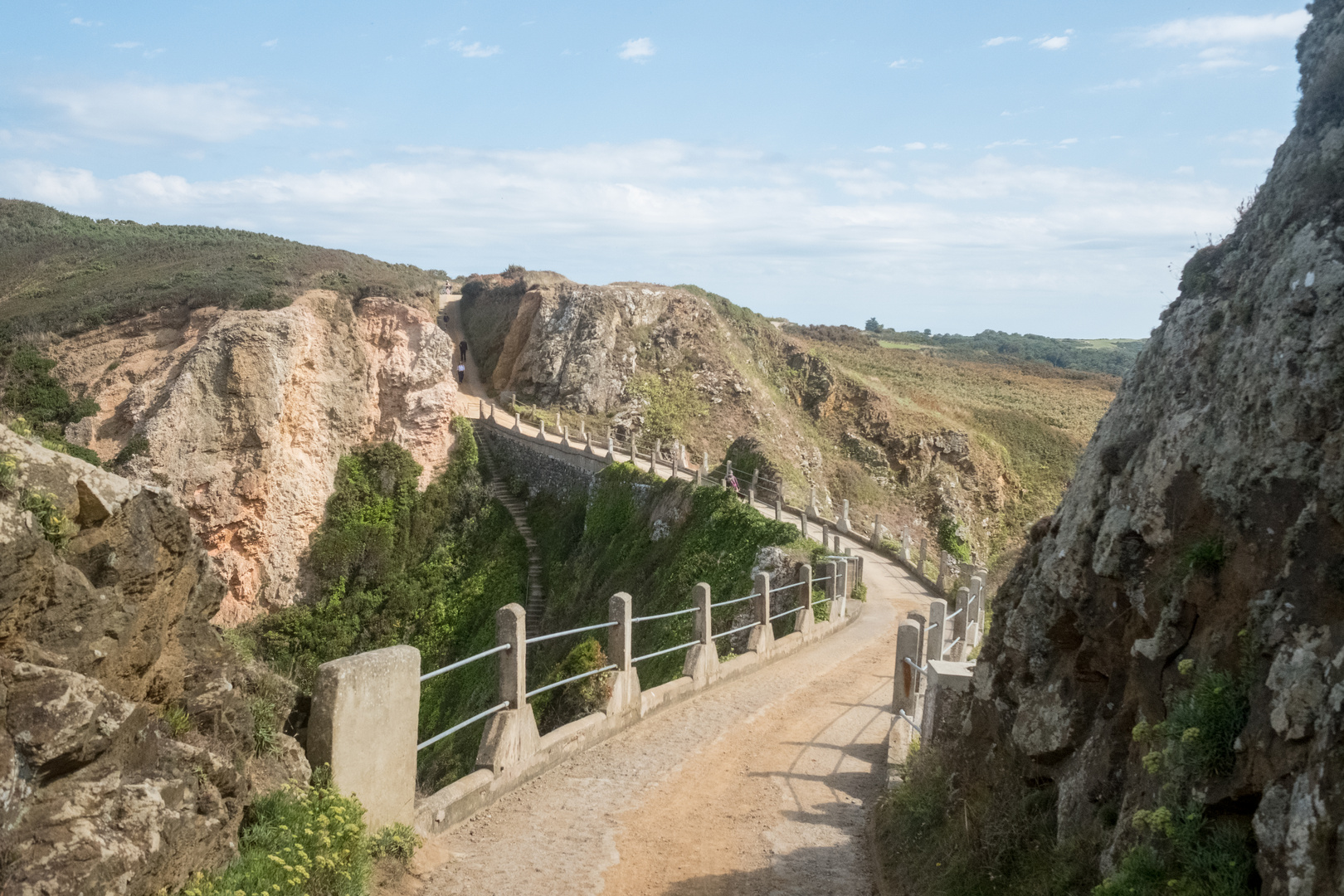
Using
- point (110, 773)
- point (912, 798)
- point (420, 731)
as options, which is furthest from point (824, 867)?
point (420, 731)

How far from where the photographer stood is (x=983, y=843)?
5277mm

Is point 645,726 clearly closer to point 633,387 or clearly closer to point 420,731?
point 420,731

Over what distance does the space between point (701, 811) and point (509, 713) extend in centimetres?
189

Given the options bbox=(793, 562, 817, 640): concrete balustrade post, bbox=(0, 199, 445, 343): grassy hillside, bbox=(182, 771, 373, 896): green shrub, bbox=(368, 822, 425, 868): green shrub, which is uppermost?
bbox=(0, 199, 445, 343): grassy hillside

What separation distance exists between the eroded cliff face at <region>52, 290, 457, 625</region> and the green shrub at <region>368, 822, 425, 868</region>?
26.7 meters

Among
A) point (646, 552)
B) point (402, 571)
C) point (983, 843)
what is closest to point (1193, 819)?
point (983, 843)

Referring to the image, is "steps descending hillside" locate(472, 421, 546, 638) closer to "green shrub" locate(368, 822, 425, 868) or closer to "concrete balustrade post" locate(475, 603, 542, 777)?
"concrete balustrade post" locate(475, 603, 542, 777)

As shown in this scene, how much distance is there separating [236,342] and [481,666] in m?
14.7

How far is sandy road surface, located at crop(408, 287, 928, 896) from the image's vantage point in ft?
22.9

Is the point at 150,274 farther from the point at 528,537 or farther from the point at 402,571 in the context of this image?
the point at 528,537

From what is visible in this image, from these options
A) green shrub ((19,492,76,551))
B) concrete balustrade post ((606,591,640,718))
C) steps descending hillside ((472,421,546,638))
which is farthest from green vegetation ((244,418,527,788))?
green shrub ((19,492,76,551))

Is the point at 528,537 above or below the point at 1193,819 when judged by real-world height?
below

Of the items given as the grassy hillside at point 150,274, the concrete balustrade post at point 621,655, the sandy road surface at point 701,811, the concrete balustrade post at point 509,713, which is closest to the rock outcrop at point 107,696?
the sandy road surface at point 701,811

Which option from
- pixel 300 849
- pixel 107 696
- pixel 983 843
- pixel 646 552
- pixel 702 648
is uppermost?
pixel 107 696
